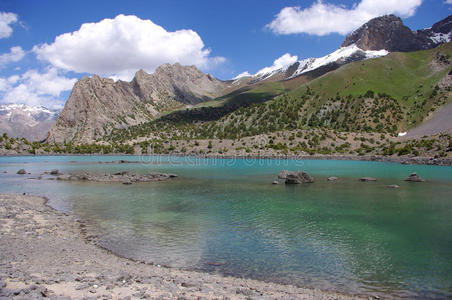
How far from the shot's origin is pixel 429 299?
1452 cm

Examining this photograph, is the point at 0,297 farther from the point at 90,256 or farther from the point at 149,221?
the point at 149,221

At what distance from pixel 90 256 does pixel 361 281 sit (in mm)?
15414

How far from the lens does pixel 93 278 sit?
15125mm

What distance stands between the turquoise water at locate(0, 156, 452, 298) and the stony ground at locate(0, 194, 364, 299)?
4.95ft

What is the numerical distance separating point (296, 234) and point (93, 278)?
51.9ft

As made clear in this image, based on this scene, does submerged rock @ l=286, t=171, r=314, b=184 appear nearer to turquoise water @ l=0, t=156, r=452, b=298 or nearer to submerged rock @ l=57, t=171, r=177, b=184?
turquoise water @ l=0, t=156, r=452, b=298

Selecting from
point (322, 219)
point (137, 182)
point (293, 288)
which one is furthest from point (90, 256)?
point (137, 182)

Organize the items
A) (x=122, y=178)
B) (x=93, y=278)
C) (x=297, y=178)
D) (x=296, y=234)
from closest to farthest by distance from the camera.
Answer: (x=93, y=278) → (x=296, y=234) → (x=297, y=178) → (x=122, y=178)

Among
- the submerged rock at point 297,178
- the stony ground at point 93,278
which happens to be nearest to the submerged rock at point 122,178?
the submerged rock at point 297,178

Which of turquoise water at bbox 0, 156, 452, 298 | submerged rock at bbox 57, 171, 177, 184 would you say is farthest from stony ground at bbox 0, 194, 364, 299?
submerged rock at bbox 57, 171, 177, 184

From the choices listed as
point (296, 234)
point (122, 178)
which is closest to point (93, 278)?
point (296, 234)

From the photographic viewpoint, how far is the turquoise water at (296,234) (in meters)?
17.5

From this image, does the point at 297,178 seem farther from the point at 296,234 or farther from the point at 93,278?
the point at 93,278

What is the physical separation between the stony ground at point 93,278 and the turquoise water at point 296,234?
59.4 inches
